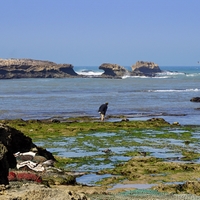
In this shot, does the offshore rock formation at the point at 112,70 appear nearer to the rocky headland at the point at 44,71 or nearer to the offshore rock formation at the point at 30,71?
the rocky headland at the point at 44,71

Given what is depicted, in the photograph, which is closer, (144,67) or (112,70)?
(112,70)

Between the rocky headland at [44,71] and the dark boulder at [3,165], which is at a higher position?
the rocky headland at [44,71]

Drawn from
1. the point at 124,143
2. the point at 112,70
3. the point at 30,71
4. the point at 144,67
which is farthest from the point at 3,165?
the point at 144,67

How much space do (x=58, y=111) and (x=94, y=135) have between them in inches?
736

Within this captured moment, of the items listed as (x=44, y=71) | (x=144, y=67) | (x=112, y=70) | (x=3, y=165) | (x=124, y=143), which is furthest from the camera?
(x=144, y=67)

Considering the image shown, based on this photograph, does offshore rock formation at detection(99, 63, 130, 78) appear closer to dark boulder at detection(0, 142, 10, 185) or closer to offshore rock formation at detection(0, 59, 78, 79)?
offshore rock formation at detection(0, 59, 78, 79)

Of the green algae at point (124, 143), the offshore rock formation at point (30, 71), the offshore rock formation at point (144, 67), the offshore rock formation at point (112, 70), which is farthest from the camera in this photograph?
the offshore rock formation at point (144, 67)

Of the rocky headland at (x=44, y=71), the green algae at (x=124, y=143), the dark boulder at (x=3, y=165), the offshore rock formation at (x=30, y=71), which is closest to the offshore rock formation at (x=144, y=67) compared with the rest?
the rocky headland at (x=44, y=71)

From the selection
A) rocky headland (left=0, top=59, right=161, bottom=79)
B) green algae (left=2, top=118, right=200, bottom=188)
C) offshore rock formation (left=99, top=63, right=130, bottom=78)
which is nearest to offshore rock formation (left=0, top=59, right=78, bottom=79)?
rocky headland (left=0, top=59, right=161, bottom=79)

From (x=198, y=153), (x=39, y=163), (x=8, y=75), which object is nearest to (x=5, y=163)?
(x=39, y=163)

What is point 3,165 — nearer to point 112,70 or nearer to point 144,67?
point 112,70

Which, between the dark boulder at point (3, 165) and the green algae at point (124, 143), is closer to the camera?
the dark boulder at point (3, 165)

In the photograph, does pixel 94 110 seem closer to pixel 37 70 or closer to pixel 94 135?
pixel 94 135

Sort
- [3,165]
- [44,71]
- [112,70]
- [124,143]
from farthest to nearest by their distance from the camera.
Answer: [112,70] < [44,71] < [124,143] < [3,165]
